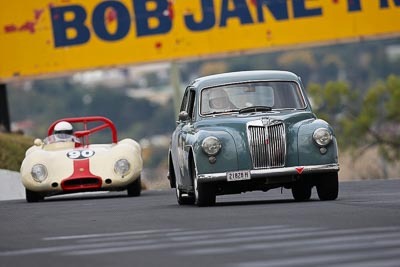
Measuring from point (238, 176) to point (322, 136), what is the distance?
1032mm

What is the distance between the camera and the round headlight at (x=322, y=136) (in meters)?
16.2

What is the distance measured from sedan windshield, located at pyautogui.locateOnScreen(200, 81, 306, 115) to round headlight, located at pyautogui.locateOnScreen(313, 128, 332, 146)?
3.41ft

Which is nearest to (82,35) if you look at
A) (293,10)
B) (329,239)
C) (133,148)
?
(293,10)

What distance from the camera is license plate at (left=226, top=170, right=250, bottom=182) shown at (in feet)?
52.9

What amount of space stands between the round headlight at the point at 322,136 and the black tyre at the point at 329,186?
1.23 ft

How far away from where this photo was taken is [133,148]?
71.9 ft

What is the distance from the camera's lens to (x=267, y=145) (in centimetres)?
1614

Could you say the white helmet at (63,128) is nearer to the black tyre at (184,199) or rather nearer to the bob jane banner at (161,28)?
the black tyre at (184,199)

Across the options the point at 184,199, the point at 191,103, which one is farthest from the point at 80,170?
the point at 191,103

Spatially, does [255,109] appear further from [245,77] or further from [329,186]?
[329,186]

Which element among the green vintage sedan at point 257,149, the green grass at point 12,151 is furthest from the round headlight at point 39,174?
the green grass at point 12,151

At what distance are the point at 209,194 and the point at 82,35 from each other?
2143 cm

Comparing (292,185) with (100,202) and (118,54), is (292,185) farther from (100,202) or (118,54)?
(118,54)

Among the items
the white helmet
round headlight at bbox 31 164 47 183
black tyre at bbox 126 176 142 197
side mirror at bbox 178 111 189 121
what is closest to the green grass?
the white helmet
